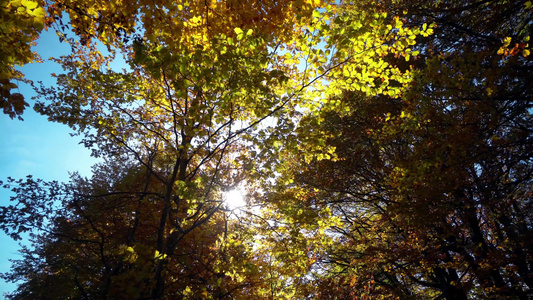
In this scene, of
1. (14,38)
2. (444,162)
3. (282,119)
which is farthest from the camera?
(444,162)

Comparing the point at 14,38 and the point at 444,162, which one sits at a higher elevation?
the point at 444,162

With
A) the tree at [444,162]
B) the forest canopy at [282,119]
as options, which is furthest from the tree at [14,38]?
the tree at [444,162]

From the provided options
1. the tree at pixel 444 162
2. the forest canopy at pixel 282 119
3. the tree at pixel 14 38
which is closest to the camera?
the tree at pixel 14 38

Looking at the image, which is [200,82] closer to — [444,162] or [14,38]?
[14,38]

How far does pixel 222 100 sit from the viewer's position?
3654 millimetres

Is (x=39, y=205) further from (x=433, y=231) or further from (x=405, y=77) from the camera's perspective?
(x=433, y=231)

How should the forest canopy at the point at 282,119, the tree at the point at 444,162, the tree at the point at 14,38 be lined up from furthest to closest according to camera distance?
the tree at the point at 444,162 → the forest canopy at the point at 282,119 → the tree at the point at 14,38

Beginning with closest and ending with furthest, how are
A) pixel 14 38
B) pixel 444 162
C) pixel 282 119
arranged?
pixel 14 38 < pixel 282 119 < pixel 444 162

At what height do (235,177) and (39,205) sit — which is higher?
(235,177)

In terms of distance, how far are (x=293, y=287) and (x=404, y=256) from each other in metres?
3.98

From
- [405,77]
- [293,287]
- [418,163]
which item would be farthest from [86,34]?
[293,287]

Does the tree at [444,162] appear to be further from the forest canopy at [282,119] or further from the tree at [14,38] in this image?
the tree at [14,38]

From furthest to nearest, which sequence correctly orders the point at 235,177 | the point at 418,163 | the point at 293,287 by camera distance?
the point at 293,287
the point at 235,177
the point at 418,163

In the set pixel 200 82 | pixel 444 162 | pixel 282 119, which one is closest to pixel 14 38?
pixel 200 82
